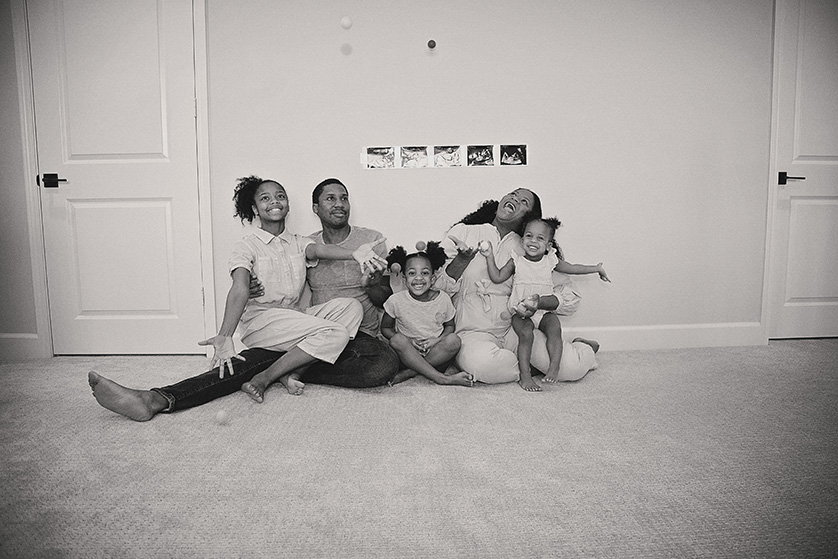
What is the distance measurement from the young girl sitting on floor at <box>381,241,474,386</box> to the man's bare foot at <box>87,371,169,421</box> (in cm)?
98

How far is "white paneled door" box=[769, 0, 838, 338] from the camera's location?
3.11 metres

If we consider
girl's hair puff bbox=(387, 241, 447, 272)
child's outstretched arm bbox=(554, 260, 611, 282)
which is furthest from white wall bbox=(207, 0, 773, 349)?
child's outstretched arm bbox=(554, 260, 611, 282)

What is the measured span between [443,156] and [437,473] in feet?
5.98

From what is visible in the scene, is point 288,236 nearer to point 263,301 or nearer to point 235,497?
point 263,301

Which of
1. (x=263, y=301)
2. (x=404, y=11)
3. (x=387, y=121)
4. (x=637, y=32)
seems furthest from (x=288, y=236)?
(x=637, y=32)

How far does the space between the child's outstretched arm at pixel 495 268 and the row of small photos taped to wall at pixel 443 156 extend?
59 centimetres

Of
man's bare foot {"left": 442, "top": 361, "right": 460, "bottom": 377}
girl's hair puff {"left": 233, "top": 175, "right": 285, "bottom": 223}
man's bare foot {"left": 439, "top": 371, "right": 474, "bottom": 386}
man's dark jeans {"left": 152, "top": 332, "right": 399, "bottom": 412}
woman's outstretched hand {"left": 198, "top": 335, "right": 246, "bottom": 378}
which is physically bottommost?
man's bare foot {"left": 442, "top": 361, "right": 460, "bottom": 377}

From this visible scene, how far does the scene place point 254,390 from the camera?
2.28m

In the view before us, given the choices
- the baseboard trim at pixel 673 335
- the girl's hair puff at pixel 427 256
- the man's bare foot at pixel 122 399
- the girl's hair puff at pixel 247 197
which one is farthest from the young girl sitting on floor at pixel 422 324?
the man's bare foot at pixel 122 399

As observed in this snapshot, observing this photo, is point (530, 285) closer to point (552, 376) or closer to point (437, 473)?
point (552, 376)

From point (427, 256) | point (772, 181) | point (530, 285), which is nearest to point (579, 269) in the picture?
point (530, 285)

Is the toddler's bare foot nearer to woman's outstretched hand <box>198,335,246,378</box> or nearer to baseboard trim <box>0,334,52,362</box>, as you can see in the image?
woman's outstretched hand <box>198,335,246,378</box>

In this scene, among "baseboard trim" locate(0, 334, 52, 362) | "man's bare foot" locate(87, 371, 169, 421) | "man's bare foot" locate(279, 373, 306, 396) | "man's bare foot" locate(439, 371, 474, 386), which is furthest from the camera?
"baseboard trim" locate(0, 334, 52, 362)

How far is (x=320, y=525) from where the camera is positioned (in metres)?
1.35
